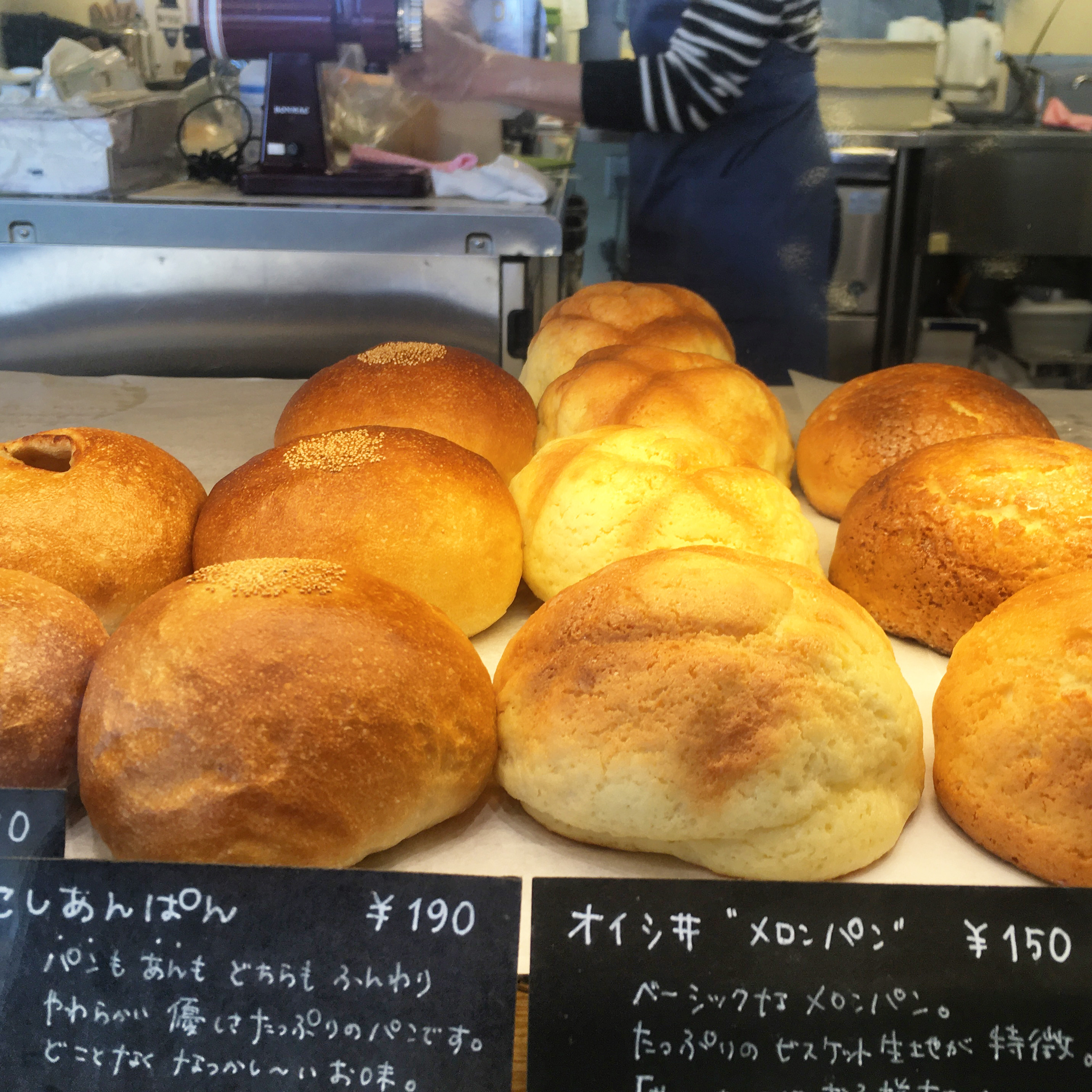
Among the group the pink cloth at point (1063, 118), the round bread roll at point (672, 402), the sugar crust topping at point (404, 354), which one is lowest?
the round bread roll at point (672, 402)

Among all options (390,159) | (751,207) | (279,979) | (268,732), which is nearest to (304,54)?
(390,159)

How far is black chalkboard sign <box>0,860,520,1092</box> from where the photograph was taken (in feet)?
2.11

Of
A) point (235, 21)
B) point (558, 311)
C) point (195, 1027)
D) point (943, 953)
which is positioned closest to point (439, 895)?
point (195, 1027)

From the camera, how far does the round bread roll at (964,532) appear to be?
3.60 feet

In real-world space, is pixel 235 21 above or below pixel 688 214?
above

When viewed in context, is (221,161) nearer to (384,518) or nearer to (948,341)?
(384,518)

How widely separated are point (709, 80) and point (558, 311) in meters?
0.47

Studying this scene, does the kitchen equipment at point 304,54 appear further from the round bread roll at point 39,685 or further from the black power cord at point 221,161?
the round bread roll at point 39,685

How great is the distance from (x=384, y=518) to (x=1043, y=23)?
3.14 ft

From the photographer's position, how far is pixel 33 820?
70 centimetres

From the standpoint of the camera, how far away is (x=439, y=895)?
0.64 metres

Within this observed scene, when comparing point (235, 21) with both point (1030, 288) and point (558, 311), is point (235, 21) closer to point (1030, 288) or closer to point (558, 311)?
point (558, 311)

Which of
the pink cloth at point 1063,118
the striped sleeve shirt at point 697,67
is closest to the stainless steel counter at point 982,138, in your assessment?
the pink cloth at point 1063,118

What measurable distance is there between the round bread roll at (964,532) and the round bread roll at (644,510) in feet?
0.25
